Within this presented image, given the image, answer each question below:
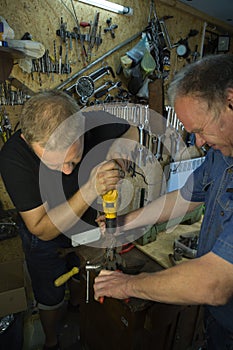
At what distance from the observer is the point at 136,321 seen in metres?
0.94

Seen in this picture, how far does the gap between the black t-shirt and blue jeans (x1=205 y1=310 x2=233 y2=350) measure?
2.37ft

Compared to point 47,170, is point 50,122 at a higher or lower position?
higher

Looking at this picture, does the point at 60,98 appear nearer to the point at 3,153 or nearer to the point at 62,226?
the point at 3,153

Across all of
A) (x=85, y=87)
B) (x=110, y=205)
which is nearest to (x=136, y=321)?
(x=110, y=205)

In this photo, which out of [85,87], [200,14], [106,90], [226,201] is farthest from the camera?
[200,14]

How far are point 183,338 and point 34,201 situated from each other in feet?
3.61

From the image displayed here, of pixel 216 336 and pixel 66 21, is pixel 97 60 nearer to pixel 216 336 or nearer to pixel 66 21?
pixel 66 21

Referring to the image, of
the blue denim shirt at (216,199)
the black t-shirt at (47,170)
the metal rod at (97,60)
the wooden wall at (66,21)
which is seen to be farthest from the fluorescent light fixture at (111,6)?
the blue denim shirt at (216,199)

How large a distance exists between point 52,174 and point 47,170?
0.04 metres

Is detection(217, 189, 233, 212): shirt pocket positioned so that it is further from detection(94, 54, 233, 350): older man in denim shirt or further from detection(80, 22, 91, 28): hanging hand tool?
detection(80, 22, 91, 28): hanging hand tool

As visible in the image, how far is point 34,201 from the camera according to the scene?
0.92 meters

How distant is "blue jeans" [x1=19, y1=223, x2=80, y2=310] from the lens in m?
1.25

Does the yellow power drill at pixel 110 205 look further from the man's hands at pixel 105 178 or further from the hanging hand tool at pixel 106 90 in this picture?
the hanging hand tool at pixel 106 90

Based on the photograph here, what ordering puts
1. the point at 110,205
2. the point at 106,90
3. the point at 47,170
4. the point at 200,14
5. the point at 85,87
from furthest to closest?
the point at 200,14 < the point at 106,90 < the point at 85,87 < the point at 47,170 < the point at 110,205
